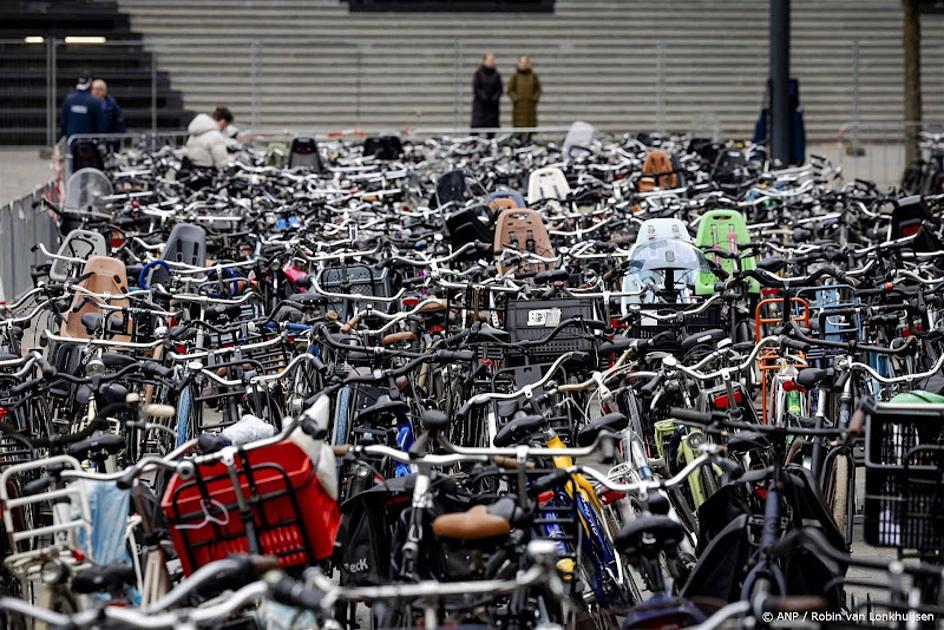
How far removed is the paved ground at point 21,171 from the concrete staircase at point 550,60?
329 cm

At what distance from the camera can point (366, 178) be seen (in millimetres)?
17578

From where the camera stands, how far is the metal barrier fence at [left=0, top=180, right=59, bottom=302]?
14.4m

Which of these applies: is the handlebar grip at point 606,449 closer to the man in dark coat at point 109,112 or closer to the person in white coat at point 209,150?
the person in white coat at point 209,150

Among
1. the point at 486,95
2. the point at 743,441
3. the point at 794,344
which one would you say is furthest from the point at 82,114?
the point at 743,441

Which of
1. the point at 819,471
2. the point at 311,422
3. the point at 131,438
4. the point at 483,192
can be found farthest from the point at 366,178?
the point at 311,422

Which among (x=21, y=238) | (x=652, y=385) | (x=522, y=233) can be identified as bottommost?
(x=652, y=385)

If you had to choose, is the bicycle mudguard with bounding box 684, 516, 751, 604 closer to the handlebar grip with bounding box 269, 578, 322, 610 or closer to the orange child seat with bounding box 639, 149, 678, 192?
the handlebar grip with bounding box 269, 578, 322, 610

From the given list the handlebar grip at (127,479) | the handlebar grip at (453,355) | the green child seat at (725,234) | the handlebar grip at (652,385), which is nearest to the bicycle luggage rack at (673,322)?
the handlebar grip at (652,385)

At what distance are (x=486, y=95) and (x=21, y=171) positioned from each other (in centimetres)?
752

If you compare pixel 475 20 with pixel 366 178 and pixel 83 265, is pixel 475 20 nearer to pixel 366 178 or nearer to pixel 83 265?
pixel 366 178

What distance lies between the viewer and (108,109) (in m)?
24.9

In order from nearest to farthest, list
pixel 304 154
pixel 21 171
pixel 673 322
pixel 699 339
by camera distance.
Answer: pixel 699 339
pixel 673 322
pixel 304 154
pixel 21 171

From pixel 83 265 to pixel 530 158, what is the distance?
963 cm

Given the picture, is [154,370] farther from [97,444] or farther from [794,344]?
[794,344]
